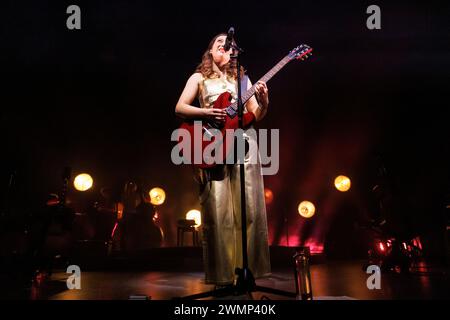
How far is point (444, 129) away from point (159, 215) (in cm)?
602

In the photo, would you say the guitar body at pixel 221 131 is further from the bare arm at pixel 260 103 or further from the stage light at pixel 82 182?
the stage light at pixel 82 182

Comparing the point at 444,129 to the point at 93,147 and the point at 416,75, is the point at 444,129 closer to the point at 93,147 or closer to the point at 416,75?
the point at 416,75

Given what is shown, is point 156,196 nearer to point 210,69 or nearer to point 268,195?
point 268,195

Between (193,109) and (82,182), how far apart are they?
5.64 m

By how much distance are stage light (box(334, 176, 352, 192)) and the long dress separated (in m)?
5.02

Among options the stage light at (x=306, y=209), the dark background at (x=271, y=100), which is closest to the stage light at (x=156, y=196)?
the dark background at (x=271, y=100)

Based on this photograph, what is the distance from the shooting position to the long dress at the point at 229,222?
7.63ft

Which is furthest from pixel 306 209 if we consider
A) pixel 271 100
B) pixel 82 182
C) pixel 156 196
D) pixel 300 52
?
pixel 300 52

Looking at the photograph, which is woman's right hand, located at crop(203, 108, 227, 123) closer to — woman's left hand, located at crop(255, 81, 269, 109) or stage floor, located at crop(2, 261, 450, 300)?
woman's left hand, located at crop(255, 81, 269, 109)

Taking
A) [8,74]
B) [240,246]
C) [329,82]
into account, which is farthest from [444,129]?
[8,74]

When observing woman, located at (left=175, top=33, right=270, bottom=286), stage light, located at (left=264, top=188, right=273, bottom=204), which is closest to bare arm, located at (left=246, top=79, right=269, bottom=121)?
woman, located at (left=175, top=33, right=270, bottom=286)

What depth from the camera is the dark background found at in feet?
17.4

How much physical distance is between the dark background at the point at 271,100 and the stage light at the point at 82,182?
0.92 ft

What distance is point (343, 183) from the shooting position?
7.03 metres
